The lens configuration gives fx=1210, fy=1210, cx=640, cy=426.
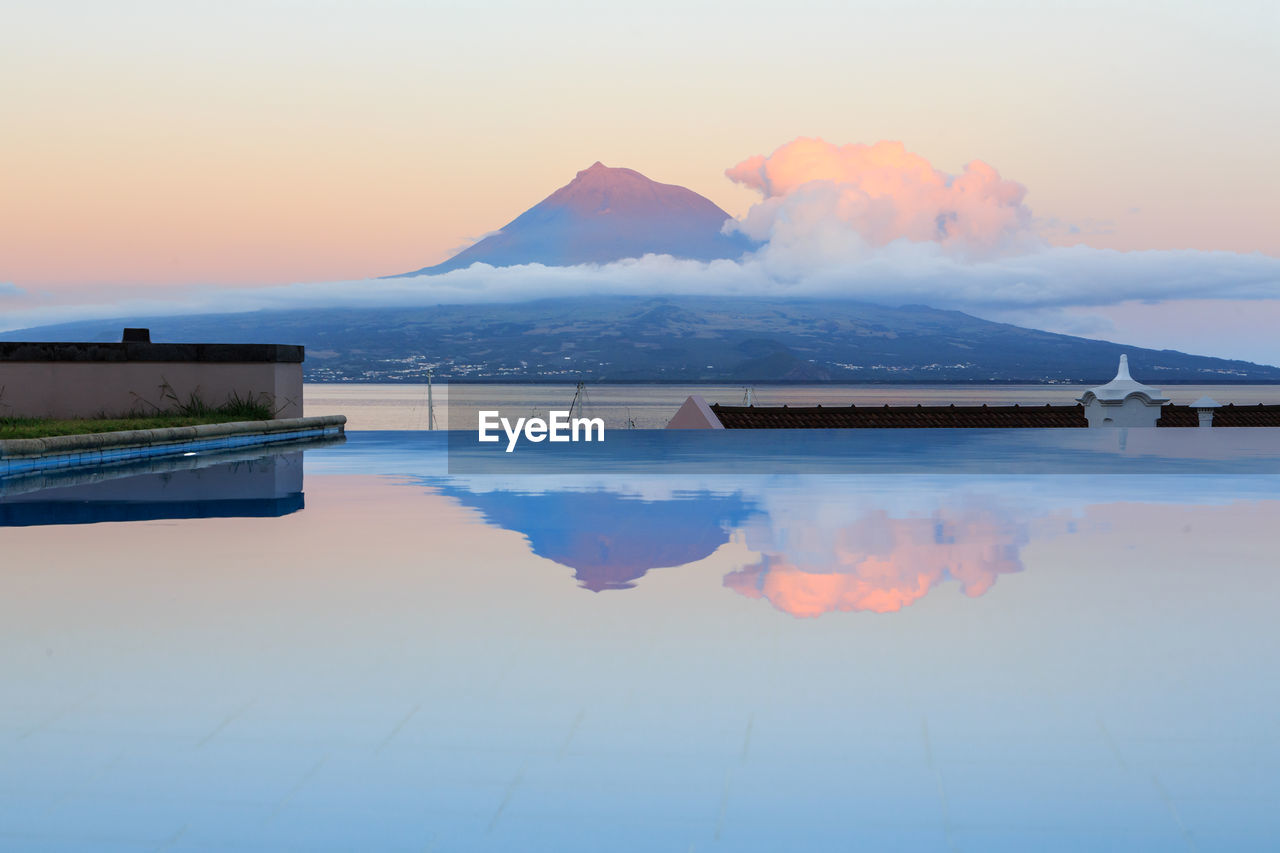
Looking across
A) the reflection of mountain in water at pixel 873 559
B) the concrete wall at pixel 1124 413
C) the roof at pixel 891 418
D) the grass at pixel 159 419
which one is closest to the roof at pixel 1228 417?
the concrete wall at pixel 1124 413

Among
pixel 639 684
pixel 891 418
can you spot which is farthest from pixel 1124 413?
pixel 639 684

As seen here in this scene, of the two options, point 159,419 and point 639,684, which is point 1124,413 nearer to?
point 159,419

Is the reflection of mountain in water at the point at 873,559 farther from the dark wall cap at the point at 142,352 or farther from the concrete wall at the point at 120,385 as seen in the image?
the concrete wall at the point at 120,385

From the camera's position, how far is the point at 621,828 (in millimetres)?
2857

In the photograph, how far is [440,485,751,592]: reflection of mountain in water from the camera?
6965 mm

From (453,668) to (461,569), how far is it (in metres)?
2.33

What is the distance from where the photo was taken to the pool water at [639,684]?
294 centimetres

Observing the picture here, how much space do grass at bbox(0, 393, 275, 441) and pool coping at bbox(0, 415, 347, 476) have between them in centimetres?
38

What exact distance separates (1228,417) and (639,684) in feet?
96.2

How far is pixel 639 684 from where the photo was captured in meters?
4.21

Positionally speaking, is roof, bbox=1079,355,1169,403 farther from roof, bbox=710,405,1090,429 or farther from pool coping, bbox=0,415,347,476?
pool coping, bbox=0,415,347,476

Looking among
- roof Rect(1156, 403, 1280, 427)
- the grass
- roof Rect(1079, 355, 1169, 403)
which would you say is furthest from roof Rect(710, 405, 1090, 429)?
the grass

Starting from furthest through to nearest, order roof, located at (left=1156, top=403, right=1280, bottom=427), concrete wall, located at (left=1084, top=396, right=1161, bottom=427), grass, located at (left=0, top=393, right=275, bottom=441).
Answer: roof, located at (left=1156, top=403, right=1280, bottom=427), concrete wall, located at (left=1084, top=396, right=1161, bottom=427), grass, located at (left=0, top=393, right=275, bottom=441)

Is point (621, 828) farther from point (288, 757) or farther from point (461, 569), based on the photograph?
point (461, 569)
